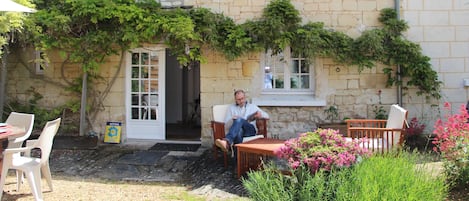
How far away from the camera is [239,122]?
5547 mm

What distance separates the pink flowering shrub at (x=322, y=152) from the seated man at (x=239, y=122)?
1.89m

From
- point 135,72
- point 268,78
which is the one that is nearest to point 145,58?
point 135,72

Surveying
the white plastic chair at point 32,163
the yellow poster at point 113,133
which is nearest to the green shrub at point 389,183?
the white plastic chair at point 32,163

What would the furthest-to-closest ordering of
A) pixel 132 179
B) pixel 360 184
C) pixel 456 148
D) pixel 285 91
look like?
pixel 285 91 < pixel 132 179 < pixel 456 148 < pixel 360 184

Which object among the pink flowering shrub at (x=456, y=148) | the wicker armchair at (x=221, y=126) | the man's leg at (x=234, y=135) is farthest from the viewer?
the wicker armchair at (x=221, y=126)

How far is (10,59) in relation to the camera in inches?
309

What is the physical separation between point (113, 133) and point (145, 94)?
3.29ft

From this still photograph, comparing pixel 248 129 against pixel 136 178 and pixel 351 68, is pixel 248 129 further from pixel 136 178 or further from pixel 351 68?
pixel 351 68

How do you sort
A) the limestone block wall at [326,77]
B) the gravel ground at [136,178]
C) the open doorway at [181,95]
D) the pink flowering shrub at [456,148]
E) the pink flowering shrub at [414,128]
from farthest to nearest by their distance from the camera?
the open doorway at [181,95]
the limestone block wall at [326,77]
the pink flowering shrub at [414,128]
the gravel ground at [136,178]
the pink flowering shrub at [456,148]

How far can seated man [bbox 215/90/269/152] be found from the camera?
17.7ft

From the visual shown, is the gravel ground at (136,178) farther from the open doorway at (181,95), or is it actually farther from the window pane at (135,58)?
the open doorway at (181,95)

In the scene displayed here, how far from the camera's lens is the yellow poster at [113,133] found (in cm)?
758

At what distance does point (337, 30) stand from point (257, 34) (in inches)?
61.1

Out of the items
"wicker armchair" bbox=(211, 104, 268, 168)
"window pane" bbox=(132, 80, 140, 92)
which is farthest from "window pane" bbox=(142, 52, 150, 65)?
"wicker armchair" bbox=(211, 104, 268, 168)
